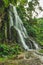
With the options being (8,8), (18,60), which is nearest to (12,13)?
(8,8)

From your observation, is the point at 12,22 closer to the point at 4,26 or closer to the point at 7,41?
the point at 4,26

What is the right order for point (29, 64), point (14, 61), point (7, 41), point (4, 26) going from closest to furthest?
1. point (29, 64)
2. point (14, 61)
3. point (7, 41)
4. point (4, 26)

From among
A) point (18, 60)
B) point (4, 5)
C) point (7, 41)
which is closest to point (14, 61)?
point (18, 60)

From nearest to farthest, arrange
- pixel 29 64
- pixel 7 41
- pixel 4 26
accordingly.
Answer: pixel 29 64 < pixel 7 41 < pixel 4 26

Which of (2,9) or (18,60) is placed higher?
(2,9)

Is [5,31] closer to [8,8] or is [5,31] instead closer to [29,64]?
[8,8]

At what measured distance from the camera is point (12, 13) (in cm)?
2436

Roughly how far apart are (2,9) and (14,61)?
9994 mm

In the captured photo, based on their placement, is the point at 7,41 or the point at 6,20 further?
the point at 6,20

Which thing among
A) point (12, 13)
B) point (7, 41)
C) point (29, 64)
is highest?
point (12, 13)

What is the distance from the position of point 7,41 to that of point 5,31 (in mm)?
1447

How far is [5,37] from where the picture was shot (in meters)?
22.1

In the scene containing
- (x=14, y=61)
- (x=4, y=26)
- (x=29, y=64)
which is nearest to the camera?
(x=29, y=64)

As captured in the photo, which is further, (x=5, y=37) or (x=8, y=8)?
(x=8, y=8)
